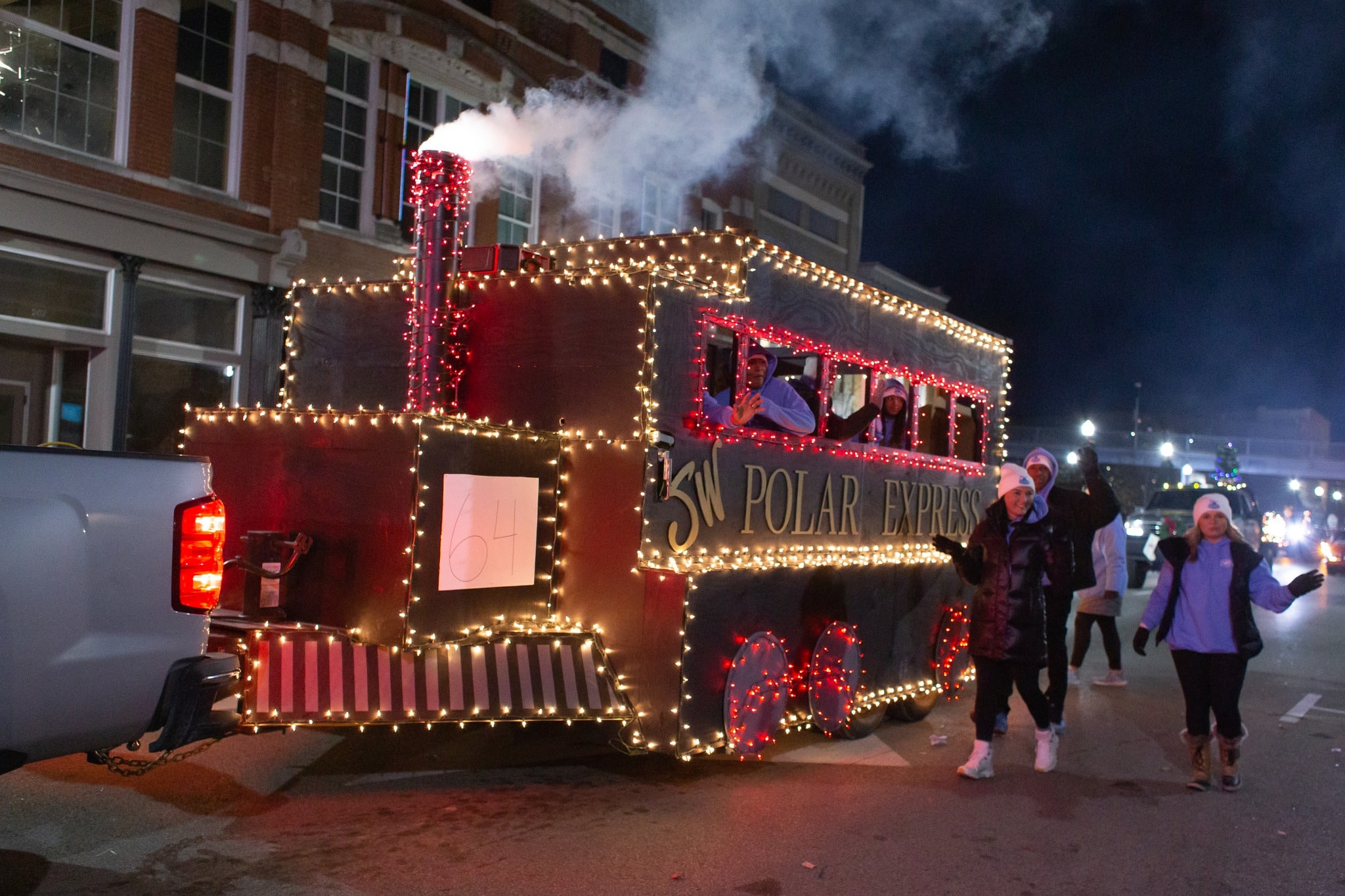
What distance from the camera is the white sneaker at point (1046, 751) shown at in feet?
21.6

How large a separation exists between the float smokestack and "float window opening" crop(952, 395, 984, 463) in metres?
4.74

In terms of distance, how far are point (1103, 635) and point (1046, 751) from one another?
12.2 ft

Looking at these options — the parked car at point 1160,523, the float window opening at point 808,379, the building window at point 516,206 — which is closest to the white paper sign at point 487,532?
the float window opening at point 808,379

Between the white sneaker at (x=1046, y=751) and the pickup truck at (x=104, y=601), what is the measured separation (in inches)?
186

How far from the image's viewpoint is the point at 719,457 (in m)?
6.21

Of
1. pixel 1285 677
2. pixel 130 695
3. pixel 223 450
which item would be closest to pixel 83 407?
pixel 223 450

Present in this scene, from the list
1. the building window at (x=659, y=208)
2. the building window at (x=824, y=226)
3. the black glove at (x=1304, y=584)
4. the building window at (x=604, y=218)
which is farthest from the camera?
the building window at (x=824, y=226)

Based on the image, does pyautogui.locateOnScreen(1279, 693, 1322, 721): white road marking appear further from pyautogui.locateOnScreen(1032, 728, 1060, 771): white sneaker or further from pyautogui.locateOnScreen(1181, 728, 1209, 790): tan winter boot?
pyautogui.locateOnScreen(1032, 728, 1060, 771): white sneaker

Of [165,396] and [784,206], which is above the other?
[784,206]

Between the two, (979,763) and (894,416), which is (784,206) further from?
(979,763)

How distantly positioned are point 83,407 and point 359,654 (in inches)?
352

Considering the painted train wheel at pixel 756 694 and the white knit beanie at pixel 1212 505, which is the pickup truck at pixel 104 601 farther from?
the white knit beanie at pixel 1212 505

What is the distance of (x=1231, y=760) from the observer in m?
6.38

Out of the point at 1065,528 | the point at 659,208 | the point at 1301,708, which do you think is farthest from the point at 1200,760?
the point at 659,208
